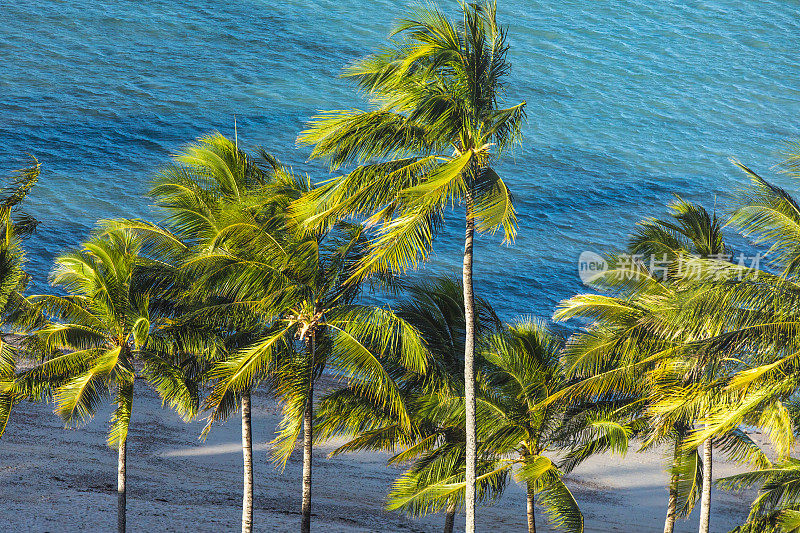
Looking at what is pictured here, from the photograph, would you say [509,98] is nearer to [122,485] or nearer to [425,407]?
[425,407]

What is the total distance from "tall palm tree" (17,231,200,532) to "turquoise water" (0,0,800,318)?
97.9ft

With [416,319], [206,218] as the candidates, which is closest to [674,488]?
[416,319]

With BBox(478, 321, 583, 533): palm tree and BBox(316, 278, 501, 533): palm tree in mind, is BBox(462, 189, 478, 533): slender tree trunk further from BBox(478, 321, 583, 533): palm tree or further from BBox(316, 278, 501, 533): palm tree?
BBox(478, 321, 583, 533): palm tree

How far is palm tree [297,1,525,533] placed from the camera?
40.1ft

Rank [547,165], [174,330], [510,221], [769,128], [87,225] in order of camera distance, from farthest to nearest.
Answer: [769,128], [547,165], [87,225], [174,330], [510,221]

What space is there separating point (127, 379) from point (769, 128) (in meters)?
63.2

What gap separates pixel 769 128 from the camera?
6606 centimetres

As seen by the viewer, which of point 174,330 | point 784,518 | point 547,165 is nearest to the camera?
point 784,518

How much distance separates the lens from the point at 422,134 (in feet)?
41.7

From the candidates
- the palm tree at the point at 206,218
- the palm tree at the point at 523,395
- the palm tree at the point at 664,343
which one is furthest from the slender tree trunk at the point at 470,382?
the palm tree at the point at 206,218

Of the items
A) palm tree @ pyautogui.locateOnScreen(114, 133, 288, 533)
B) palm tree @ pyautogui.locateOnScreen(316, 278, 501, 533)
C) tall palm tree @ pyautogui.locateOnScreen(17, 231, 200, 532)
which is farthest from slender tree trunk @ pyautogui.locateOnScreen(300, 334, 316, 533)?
tall palm tree @ pyautogui.locateOnScreen(17, 231, 200, 532)

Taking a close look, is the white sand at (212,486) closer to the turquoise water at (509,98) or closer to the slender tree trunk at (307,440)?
the slender tree trunk at (307,440)

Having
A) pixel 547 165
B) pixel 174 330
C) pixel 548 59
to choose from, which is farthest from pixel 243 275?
pixel 548 59

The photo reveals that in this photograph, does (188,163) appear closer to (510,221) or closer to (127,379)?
(127,379)
